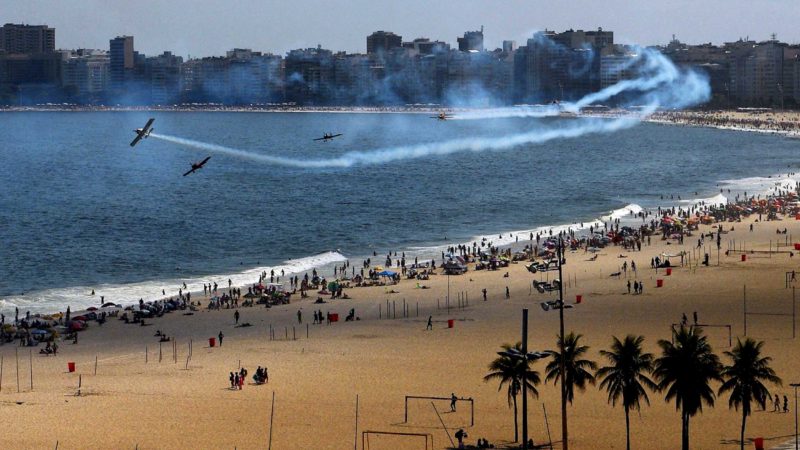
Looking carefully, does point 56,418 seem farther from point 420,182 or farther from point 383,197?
point 420,182

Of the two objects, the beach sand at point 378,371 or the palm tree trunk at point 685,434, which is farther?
the beach sand at point 378,371

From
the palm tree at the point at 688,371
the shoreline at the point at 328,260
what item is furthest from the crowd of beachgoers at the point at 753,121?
the palm tree at the point at 688,371

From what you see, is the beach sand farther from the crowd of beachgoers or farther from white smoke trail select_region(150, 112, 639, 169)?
the crowd of beachgoers

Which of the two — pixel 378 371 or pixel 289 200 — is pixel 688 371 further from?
pixel 289 200

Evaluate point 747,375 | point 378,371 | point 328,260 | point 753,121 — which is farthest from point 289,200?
point 753,121

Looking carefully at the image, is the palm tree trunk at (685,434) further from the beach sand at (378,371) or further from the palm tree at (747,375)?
the beach sand at (378,371)

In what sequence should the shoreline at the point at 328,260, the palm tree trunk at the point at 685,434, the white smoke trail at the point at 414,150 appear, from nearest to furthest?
1. the palm tree trunk at the point at 685,434
2. the shoreline at the point at 328,260
3. the white smoke trail at the point at 414,150
